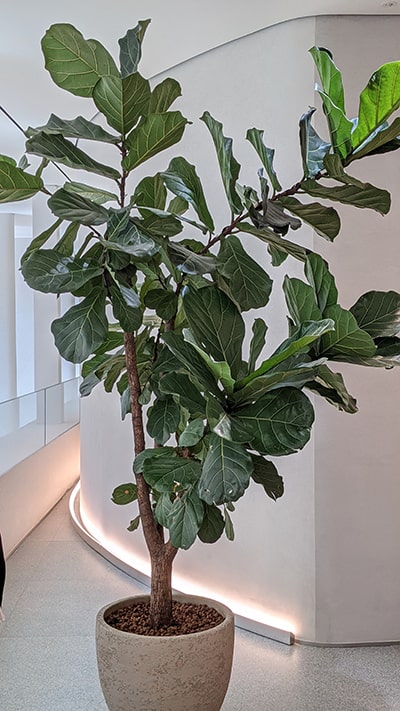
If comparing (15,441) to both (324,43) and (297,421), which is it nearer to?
(324,43)

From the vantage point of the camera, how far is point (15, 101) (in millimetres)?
5285

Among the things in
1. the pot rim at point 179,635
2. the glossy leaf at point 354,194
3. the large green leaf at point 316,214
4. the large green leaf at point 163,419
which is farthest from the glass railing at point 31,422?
the glossy leaf at point 354,194

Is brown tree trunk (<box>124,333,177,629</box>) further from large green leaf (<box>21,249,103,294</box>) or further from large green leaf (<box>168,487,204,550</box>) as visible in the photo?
large green leaf (<box>21,249,103,294</box>)

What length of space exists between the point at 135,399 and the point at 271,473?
46 cm

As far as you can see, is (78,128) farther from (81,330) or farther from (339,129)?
(339,129)

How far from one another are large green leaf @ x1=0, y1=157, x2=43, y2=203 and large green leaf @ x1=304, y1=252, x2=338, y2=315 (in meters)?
0.69

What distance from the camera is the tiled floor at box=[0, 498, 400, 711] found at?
10.6ft

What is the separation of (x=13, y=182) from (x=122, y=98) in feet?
1.05

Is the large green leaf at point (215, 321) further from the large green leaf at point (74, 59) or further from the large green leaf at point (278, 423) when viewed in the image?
the large green leaf at point (74, 59)

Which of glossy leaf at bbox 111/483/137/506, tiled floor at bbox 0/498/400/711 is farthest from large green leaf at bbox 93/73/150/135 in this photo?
tiled floor at bbox 0/498/400/711

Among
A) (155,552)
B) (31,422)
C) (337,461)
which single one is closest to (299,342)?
(155,552)

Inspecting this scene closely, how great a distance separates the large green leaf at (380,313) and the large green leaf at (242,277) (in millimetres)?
236

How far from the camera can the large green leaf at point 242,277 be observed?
6.46ft

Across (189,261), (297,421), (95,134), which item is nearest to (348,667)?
(297,421)
